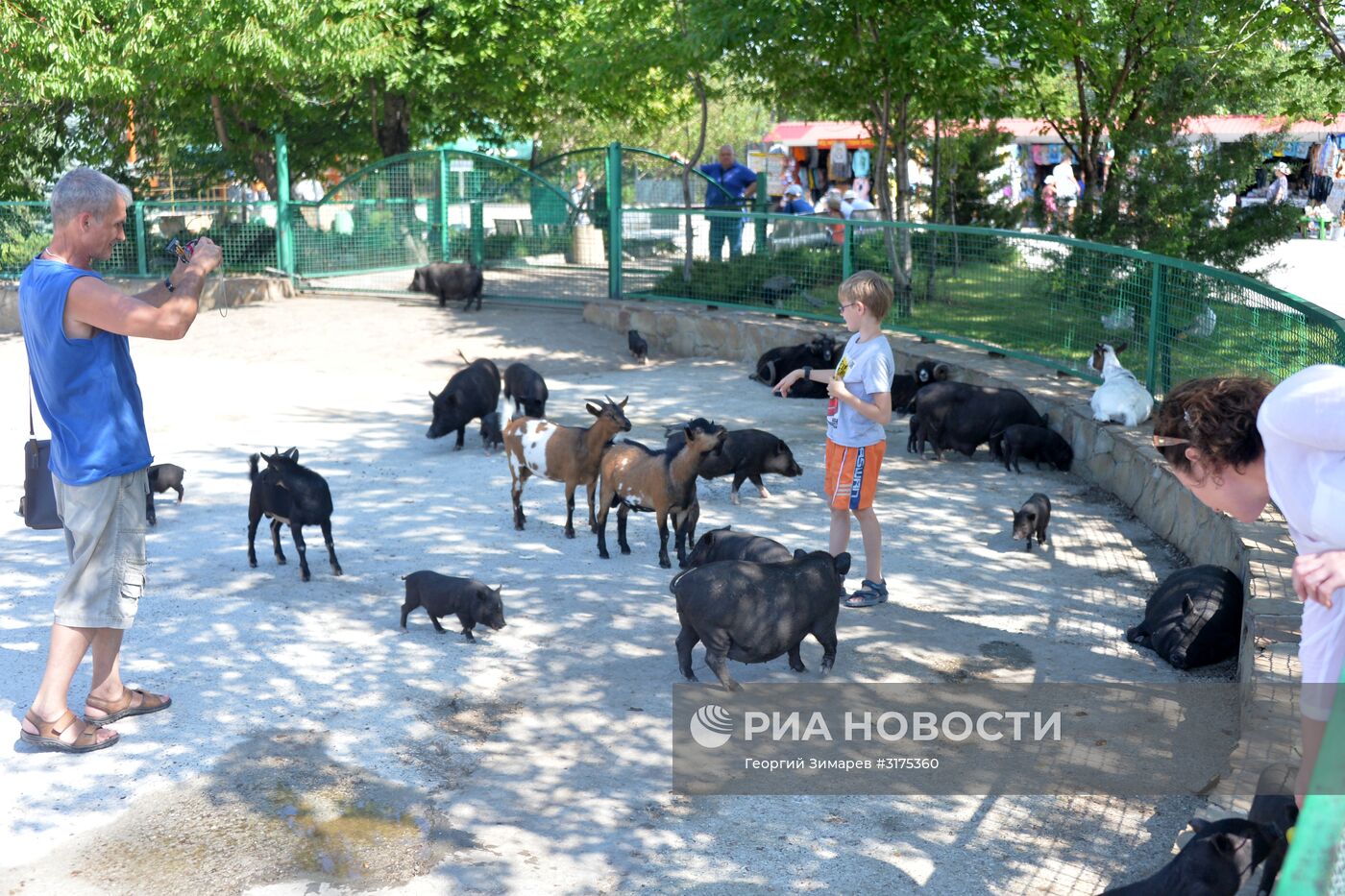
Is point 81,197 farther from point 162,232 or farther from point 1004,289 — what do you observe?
point 162,232

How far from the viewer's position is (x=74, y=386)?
4855 millimetres

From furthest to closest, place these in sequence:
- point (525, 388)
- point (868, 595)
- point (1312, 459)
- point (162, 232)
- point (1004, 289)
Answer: point (162, 232) → point (1004, 289) → point (525, 388) → point (868, 595) → point (1312, 459)

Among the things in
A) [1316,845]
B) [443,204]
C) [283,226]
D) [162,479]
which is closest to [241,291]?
[283,226]

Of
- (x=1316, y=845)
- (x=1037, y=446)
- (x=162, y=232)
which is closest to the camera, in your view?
(x=1316, y=845)

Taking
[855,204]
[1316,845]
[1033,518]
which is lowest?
[1033,518]

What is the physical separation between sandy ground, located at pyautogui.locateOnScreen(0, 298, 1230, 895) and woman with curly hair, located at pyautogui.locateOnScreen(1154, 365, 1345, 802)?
5.04ft

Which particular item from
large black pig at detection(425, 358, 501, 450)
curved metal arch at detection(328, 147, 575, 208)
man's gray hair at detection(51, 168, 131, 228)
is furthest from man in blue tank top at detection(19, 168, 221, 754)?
curved metal arch at detection(328, 147, 575, 208)

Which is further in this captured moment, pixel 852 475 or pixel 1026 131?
pixel 1026 131

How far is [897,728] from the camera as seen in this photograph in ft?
17.3

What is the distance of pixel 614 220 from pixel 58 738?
41.3 feet

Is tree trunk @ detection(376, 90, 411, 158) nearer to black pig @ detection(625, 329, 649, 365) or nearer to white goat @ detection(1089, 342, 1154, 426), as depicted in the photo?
black pig @ detection(625, 329, 649, 365)

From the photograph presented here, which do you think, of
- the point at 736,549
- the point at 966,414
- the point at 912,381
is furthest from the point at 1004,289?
the point at 736,549

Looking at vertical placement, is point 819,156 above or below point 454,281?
above

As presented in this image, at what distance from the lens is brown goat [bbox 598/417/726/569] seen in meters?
6.87
